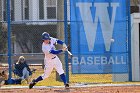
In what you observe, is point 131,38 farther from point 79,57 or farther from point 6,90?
point 6,90

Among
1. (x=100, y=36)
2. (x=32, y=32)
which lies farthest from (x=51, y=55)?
(x=32, y=32)

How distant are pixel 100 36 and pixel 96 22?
0.52m

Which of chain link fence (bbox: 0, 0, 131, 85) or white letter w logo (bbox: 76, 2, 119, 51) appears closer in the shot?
white letter w logo (bbox: 76, 2, 119, 51)

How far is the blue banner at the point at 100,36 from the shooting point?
682 inches

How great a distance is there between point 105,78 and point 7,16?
4.67m

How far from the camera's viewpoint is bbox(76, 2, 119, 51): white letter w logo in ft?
57.0

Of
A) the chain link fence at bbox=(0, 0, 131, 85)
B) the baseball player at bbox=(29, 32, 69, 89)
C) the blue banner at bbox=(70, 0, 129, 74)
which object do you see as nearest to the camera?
the baseball player at bbox=(29, 32, 69, 89)

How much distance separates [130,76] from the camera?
17562 mm

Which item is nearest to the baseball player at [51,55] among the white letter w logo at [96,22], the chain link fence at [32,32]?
the chain link fence at [32,32]

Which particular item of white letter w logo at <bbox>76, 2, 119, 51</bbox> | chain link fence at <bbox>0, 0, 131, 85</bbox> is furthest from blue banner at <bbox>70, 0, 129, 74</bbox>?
chain link fence at <bbox>0, 0, 131, 85</bbox>

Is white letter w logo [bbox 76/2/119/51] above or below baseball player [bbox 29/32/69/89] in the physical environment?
above

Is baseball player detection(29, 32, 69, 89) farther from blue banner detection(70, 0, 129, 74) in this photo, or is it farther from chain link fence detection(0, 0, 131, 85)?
blue banner detection(70, 0, 129, 74)

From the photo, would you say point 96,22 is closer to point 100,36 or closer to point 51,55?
point 100,36

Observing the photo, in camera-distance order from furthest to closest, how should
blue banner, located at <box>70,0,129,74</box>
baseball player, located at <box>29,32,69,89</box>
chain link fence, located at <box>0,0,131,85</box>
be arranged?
chain link fence, located at <box>0,0,131,85</box>, blue banner, located at <box>70,0,129,74</box>, baseball player, located at <box>29,32,69,89</box>
